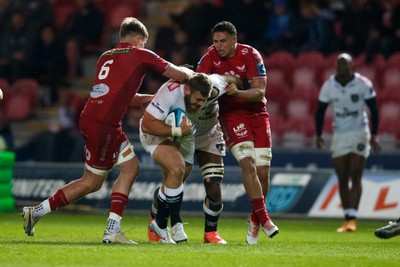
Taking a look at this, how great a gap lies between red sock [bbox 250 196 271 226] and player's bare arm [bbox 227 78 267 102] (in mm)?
1124

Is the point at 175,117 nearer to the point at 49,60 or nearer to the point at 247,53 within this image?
the point at 247,53

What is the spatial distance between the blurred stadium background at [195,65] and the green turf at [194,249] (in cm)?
219

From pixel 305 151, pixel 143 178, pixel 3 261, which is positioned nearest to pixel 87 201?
pixel 143 178

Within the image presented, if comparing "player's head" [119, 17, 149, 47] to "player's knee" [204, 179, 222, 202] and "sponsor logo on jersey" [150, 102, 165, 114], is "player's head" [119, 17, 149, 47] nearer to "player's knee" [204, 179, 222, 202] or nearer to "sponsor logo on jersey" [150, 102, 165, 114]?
"sponsor logo on jersey" [150, 102, 165, 114]

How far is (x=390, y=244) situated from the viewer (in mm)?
13141

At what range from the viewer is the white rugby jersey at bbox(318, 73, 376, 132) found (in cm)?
1648

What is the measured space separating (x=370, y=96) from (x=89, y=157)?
18.4 feet

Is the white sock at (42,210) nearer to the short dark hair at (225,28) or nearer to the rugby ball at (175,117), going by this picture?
the rugby ball at (175,117)

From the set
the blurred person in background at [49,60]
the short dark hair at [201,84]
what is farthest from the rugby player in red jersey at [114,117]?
the blurred person in background at [49,60]

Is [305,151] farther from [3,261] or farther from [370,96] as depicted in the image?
[3,261]

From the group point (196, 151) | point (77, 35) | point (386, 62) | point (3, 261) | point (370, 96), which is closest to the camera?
point (3, 261)

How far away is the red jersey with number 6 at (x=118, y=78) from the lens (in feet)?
39.5

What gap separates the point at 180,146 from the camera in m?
12.6

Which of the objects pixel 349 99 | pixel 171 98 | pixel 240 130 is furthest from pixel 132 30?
pixel 349 99
